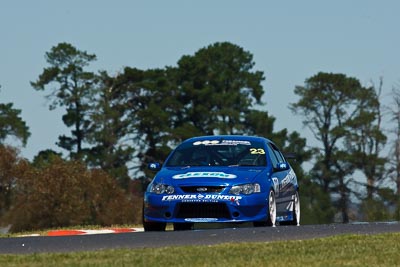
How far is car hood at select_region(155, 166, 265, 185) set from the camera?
1912 centimetres

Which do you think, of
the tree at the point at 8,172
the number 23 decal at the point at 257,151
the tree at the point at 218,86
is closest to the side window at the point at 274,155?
the number 23 decal at the point at 257,151

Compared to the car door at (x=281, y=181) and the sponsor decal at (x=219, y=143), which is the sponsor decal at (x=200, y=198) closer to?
the car door at (x=281, y=181)

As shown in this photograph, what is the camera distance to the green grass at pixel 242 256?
1292cm

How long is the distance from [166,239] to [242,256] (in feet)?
8.56

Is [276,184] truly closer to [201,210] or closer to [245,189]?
[245,189]

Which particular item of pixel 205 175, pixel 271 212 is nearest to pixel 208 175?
pixel 205 175

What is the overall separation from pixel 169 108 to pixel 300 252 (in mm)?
81893

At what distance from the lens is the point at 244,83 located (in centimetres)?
9938

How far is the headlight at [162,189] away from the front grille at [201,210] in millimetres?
244

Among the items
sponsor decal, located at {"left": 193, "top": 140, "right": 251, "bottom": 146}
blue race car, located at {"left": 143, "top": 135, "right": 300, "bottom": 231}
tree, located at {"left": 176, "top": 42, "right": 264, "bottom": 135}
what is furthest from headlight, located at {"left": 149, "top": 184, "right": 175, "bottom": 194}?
tree, located at {"left": 176, "top": 42, "right": 264, "bottom": 135}

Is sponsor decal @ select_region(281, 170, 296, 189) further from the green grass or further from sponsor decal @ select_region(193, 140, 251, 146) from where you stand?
the green grass

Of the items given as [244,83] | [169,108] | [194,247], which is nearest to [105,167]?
[169,108]

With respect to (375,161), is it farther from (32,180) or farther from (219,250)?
(219,250)

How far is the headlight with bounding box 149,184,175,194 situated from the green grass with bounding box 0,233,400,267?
4298 millimetres
